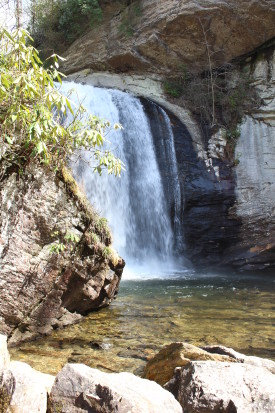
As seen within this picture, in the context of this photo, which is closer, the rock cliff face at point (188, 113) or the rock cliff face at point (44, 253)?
the rock cliff face at point (44, 253)

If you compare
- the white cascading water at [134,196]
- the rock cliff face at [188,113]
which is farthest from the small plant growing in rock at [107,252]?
the rock cliff face at [188,113]

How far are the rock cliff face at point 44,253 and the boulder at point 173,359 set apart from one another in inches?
62.7

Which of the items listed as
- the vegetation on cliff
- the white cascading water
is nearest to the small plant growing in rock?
the vegetation on cliff

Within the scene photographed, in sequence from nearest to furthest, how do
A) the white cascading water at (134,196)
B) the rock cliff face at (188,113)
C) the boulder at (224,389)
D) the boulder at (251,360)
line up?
the boulder at (224,389)
the boulder at (251,360)
the white cascading water at (134,196)
the rock cliff face at (188,113)

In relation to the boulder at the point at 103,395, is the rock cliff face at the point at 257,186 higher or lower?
higher

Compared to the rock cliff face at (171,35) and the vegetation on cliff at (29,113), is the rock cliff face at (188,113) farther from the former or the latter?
the vegetation on cliff at (29,113)

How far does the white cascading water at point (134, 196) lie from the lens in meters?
10.3

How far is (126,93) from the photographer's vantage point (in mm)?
12773

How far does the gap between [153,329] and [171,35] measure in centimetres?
1115

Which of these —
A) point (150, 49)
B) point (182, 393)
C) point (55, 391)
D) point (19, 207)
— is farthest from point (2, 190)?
point (150, 49)

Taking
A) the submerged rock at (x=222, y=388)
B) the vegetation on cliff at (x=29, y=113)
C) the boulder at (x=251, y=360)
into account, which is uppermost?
the vegetation on cliff at (x=29, y=113)

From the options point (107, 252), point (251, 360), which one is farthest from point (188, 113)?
point (251, 360)

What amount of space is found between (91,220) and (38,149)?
1.65m

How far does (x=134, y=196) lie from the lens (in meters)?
10.8
